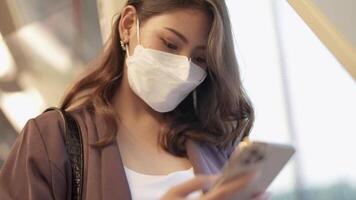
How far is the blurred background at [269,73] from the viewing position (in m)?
1.18

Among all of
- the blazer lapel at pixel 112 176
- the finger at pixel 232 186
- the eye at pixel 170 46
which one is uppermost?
the eye at pixel 170 46

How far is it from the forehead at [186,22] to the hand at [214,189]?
0.41 metres

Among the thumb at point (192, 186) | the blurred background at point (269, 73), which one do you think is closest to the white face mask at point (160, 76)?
the blurred background at point (269, 73)

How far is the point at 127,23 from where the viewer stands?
3.58ft

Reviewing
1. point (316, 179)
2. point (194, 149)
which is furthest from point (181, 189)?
point (316, 179)

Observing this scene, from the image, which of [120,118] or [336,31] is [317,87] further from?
[120,118]

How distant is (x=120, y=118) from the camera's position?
3.43 ft

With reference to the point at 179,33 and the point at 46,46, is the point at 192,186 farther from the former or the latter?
the point at 46,46

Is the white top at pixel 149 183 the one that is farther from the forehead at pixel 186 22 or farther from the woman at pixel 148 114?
the forehead at pixel 186 22

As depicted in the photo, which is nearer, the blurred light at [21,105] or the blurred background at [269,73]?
the blurred background at [269,73]

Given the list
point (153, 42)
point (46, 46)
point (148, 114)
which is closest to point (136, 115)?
point (148, 114)

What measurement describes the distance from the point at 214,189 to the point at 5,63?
108 centimetres

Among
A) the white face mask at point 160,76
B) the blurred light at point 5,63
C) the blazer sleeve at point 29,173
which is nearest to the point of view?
the blazer sleeve at point 29,173

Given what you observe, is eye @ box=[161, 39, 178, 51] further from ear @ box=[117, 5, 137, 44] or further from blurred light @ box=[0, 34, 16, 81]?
blurred light @ box=[0, 34, 16, 81]
